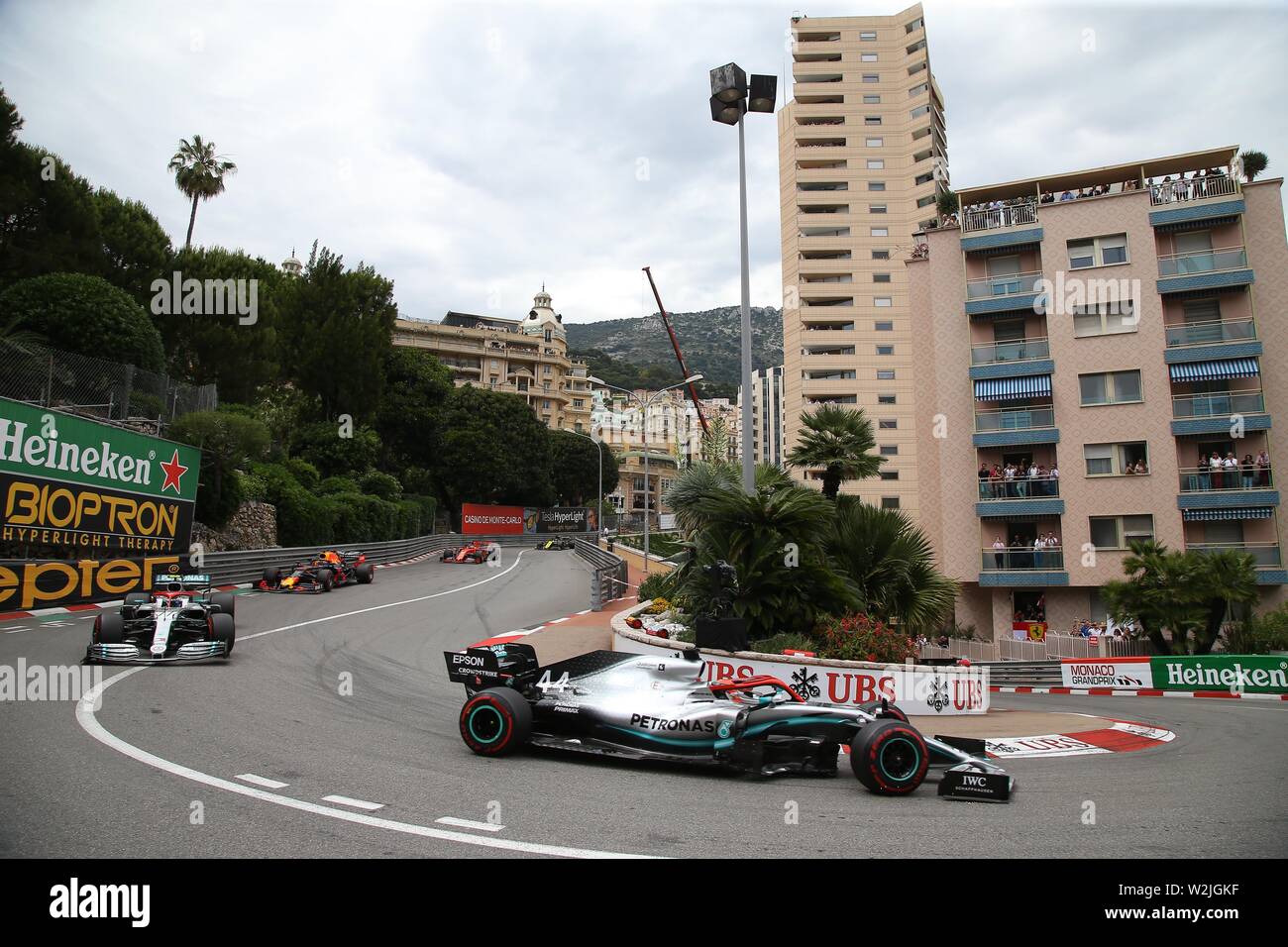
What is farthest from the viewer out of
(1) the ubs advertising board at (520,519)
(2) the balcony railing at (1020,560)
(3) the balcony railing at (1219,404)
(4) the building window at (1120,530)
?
(1) the ubs advertising board at (520,519)

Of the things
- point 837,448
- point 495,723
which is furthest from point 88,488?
point 837,448

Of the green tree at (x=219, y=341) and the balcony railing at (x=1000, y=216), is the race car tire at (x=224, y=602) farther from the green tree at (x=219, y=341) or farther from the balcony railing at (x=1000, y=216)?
the balcony railing at (x=1000, y=216)

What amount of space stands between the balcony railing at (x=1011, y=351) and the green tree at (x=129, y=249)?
121 ft

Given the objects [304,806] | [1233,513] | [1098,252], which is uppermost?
[1098,252]

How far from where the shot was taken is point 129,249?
35.0 m

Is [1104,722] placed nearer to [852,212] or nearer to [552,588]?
[552,588]

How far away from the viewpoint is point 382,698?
9.66 m

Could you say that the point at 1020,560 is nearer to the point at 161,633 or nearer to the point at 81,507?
the point at 161,633

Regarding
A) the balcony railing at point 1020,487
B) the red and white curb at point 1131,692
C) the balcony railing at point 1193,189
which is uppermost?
the balcony railing at point 1193,189

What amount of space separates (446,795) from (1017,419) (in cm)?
2769

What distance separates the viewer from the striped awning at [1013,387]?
90.8 feet

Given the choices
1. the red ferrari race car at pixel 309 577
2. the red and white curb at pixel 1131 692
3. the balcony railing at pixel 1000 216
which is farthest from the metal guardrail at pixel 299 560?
the balcony railing at pixel 1000 216
